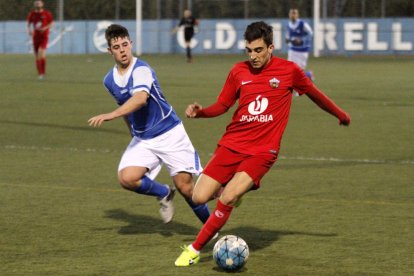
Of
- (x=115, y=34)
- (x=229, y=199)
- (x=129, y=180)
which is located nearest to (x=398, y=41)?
(x=129, y=180)

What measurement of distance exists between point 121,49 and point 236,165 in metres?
1.50

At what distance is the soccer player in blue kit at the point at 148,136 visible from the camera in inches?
325

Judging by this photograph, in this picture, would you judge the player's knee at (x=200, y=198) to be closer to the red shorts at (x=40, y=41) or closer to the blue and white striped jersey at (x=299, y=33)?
the blue and white striped jersey at (x=299, y=33)

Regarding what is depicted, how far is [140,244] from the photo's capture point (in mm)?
8055

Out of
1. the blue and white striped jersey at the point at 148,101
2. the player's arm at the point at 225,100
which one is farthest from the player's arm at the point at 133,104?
the player's arm at the point at 225,100

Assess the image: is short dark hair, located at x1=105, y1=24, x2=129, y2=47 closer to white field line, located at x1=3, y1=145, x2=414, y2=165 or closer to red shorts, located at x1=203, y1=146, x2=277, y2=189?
red shorts, located at x1=203, y1=146, x2=277, y2=189

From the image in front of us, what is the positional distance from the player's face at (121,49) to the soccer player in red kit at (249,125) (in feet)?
3.32

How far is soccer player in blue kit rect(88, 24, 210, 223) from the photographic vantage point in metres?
8.26

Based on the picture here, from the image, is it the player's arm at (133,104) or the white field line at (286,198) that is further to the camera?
the white field line at (286,198)

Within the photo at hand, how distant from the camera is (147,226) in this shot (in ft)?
29.1

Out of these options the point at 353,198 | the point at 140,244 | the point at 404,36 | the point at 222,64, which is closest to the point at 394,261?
the point at 140,244

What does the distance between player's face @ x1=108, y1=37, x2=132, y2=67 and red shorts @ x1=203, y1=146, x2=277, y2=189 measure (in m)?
1.26

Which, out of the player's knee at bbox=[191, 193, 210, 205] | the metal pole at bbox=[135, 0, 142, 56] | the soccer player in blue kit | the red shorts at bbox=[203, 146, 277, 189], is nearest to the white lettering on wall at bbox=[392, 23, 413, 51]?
the metal pole at bbox=[135, 0, 142, 56]

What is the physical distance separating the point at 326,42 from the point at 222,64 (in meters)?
8.00
